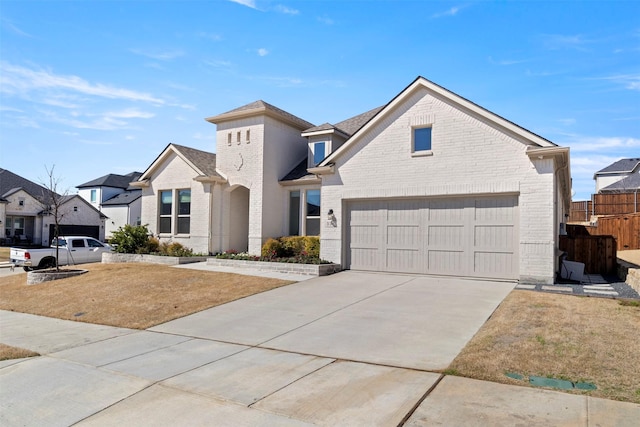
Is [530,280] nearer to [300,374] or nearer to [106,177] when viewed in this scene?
[300,374]

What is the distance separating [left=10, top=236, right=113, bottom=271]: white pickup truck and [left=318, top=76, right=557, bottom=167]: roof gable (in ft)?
47.0

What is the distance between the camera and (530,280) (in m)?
12.4

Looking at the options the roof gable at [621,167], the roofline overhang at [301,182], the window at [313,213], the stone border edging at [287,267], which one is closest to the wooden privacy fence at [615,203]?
the roof gable at [621,167]

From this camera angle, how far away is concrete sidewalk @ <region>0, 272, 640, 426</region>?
4641mm

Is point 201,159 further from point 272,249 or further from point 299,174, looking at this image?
point 272,249

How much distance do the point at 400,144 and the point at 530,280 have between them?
19.1 ft

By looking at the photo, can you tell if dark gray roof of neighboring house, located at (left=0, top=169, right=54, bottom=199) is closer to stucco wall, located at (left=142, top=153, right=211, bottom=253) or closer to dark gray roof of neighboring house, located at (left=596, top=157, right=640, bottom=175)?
stucco wall, located at (left=142, top=153, right=211, bottom=253)

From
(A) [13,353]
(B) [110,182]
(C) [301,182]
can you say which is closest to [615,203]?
(C) [301,182]

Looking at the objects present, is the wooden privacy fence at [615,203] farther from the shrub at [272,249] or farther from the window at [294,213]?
the shrub at [272,249]

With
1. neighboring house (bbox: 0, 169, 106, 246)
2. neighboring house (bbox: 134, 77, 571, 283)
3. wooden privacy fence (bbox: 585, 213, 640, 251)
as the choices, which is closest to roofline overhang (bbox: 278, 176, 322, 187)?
neighboring house (bbox: 134, 77, 571, 283)

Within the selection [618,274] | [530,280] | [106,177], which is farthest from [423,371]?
[106,177]

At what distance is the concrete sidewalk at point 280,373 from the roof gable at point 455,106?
16.3 feet

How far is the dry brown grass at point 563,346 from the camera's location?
5.46 m

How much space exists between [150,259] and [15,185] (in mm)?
29690
